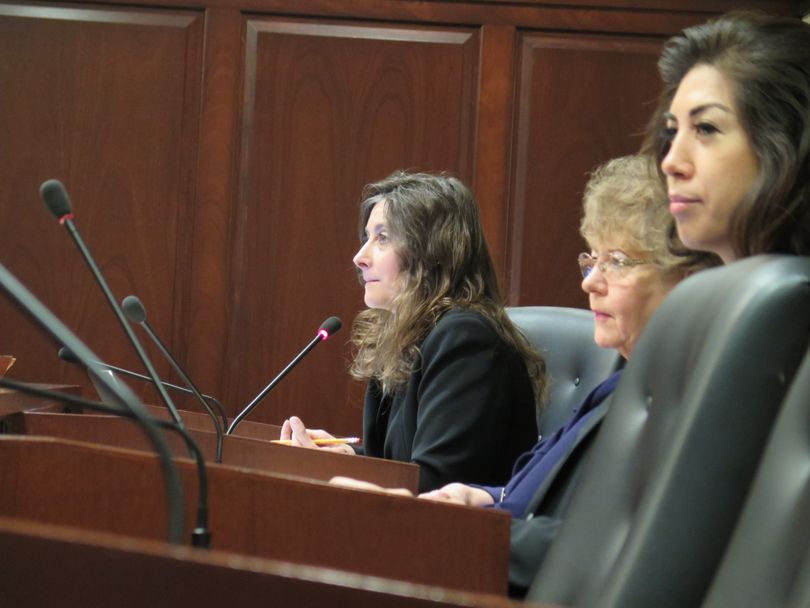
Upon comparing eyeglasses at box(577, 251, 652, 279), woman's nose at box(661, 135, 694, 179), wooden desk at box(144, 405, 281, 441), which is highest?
woman's nose at box(661, 135, 694, 179)

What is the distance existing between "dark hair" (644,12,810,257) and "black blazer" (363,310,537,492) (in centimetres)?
93

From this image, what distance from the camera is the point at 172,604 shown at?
66 centimetres

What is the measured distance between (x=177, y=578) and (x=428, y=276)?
6.88 feet

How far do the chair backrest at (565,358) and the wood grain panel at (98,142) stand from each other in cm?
164

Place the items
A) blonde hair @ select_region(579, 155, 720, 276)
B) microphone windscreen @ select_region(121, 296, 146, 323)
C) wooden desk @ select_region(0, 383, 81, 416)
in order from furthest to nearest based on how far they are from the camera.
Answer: wooden desk @ select_region(0, 383, 81, 416) → microphone windscreen @ select_region(121, 296, 146, 323) → blonde hair @ select_region(579, 155, 720, 276)

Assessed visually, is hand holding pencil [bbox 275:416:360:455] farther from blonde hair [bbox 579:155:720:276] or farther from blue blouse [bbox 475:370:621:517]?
blonde hair [bbox 579:155:720:276]

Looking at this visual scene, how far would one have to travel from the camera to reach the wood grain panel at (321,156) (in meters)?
3.98

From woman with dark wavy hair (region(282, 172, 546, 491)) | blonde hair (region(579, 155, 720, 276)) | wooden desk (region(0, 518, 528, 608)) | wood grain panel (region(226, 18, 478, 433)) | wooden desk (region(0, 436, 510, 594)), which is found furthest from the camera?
wood grain panel (region(226, 18, 478, 433))

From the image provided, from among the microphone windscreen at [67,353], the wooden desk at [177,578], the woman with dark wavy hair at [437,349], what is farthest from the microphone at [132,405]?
the woman with dark wavy hair at [437,349]

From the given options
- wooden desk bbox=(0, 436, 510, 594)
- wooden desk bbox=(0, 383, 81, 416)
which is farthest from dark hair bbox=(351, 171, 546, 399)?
wooden desk bbox=(0, 436, 510, 594)

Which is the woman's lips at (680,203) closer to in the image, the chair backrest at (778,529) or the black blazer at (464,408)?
the chair backrest at (778,529)

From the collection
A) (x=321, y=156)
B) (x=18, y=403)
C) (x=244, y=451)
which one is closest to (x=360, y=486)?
(x=244, y=451)

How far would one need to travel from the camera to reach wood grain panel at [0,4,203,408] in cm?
398

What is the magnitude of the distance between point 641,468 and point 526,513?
2.31ft
